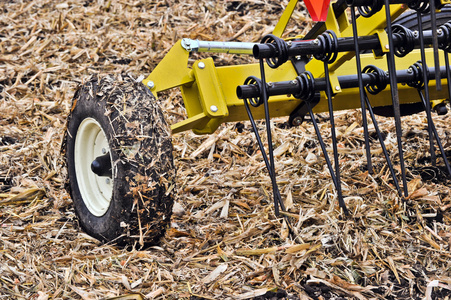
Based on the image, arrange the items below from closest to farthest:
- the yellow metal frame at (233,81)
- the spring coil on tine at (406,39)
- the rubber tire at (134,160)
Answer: the rubber tire at (134,160) → the spring coil on tine at (406,39) → the yellow metal frame at (233,81)

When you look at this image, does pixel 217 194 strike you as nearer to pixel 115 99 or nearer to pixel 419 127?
pixel 115 99

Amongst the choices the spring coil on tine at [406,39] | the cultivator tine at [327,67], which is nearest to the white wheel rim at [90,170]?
the cultivator tine at [327,67]

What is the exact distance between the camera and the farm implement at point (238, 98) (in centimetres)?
227

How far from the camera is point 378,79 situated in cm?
262

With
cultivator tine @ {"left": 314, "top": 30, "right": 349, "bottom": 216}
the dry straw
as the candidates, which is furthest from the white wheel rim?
cultivator tine @ {"left": 314, "top": 30, "right": 349, "bottom": 216}

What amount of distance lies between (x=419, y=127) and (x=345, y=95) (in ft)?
4.51

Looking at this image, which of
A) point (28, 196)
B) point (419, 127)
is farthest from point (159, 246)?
point (419, 127)

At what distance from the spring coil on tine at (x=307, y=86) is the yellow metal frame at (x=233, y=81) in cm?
12

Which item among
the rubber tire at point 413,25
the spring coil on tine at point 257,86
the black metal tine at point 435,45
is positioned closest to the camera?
the black metal tine at point 435,45

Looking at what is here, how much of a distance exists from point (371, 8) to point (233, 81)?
0.76 m

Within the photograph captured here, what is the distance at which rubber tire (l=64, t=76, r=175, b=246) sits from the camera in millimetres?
2256

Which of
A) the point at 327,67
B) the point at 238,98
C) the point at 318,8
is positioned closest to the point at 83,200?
the point at 238,98

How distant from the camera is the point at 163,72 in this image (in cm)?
278

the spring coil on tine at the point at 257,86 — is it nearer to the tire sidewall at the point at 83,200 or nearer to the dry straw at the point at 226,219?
the dry straw at the point at 226,219
